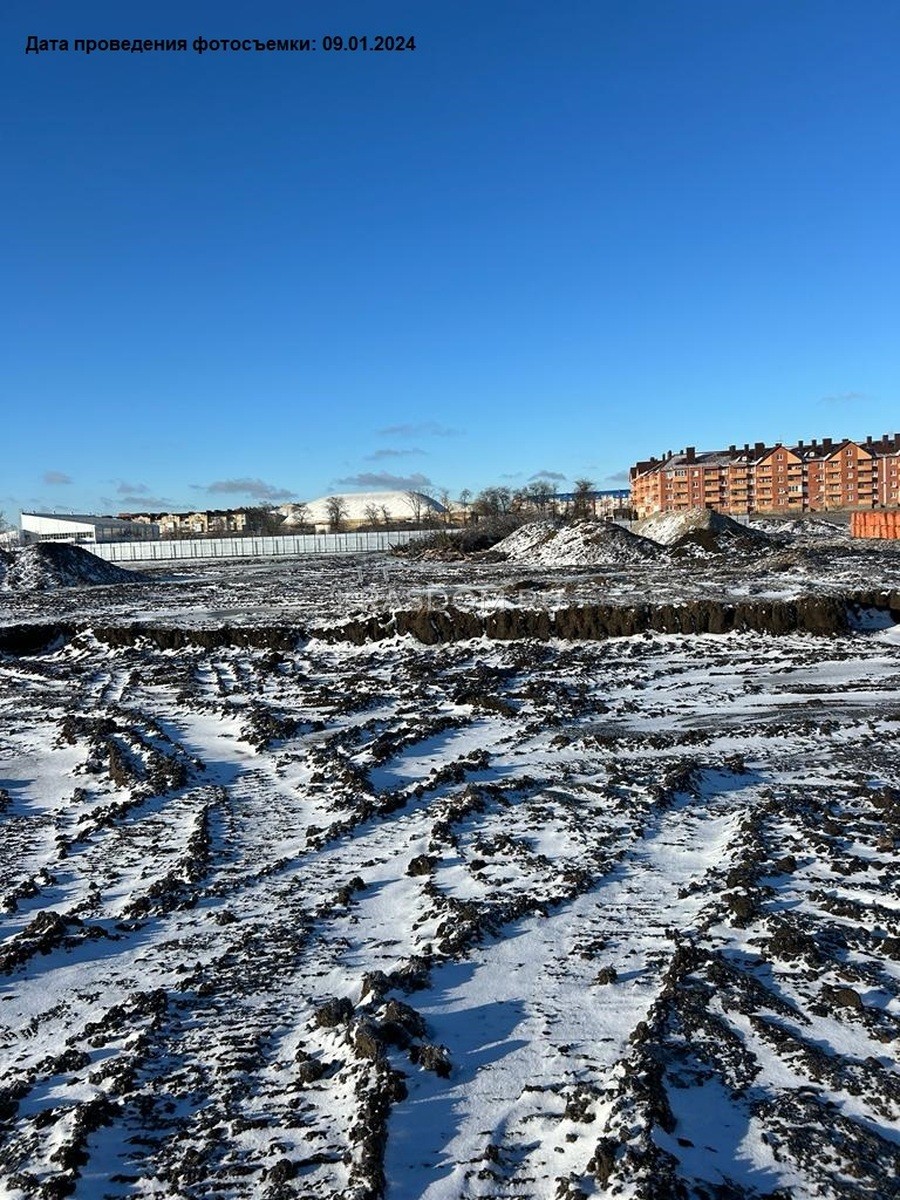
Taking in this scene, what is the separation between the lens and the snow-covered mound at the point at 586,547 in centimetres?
3788

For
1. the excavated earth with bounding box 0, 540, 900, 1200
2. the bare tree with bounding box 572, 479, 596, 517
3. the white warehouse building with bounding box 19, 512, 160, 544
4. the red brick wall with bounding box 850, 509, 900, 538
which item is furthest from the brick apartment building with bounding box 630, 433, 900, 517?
the excavated earth with bounding box 0, 540, 900, 1200

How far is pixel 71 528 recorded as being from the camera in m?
95.5

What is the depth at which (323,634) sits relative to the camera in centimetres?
2023

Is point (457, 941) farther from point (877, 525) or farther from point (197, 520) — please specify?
point (197, 520)

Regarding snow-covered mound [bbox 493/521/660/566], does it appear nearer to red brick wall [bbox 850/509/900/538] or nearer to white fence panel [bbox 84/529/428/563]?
red brick wall [bbox 850/509/900/538]

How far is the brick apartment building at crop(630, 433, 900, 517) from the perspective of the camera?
9812 cm

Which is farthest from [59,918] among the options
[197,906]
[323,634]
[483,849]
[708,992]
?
[323,634]

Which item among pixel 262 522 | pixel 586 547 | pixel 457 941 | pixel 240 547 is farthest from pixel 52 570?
pixel 262 522

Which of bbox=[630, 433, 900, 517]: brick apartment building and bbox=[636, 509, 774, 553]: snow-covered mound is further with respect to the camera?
bbox=[630, 433, 900, 517]: brick apartment building

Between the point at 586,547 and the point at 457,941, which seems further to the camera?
the point at 586,547

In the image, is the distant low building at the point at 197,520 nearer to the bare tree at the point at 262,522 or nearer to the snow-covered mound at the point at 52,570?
the bare tree at the point at 262,522

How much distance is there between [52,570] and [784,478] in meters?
85.9

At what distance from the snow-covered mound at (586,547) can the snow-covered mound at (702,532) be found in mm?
1720

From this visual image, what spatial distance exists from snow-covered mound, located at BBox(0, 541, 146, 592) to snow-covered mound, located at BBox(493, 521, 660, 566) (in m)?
20.1
